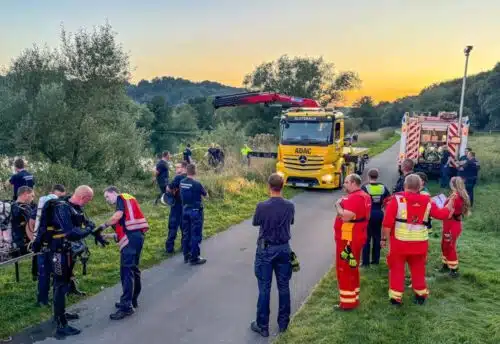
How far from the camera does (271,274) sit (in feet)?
16.6

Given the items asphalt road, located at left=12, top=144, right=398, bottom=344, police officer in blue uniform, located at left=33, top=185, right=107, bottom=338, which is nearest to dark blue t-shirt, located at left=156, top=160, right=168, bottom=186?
asphalt road, located at left=12, top=144, right=398, bottom=344

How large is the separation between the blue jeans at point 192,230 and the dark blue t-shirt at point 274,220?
2.53 m

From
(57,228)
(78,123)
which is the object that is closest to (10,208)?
(57,228)

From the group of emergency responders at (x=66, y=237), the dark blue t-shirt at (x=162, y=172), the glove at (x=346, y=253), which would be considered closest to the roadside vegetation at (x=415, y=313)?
the glove at (x=346, y=253)

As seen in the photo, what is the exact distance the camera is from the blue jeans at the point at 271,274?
16.3 ft

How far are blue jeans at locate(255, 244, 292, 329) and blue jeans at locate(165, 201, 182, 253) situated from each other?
316 cm

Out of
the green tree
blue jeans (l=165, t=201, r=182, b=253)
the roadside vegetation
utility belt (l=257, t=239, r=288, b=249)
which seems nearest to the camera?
the roadside vegetation

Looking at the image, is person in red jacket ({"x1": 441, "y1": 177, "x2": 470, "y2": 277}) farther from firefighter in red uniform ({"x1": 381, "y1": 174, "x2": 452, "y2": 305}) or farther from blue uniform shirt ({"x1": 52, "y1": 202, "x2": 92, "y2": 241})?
blue uniform shirt ({"x1": 52, "y1": 202, "x2": 92, "y2": 241})

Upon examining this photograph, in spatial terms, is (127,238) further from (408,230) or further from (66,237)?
(408,230)

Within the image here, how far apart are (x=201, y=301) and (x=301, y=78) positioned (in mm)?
38409

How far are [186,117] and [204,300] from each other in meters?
64.6

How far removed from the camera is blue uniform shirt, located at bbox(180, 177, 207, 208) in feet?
23.7

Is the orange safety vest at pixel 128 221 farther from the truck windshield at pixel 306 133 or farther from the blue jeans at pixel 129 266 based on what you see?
the truck windshield at pixel 306 133

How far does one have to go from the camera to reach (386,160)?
25.4 metres
